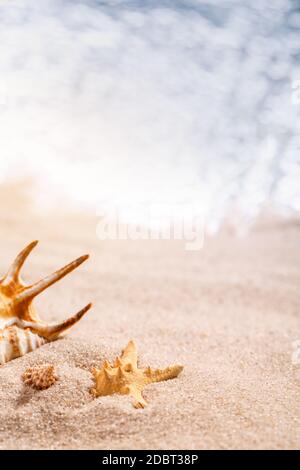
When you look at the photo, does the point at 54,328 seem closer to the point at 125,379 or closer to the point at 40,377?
the point at 40,377

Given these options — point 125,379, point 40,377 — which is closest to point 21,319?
point 40,377

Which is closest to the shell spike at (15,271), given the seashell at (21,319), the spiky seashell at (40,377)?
the seashell at (21,319)

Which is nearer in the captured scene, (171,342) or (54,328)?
(54,328)

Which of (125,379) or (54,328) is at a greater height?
(54,328)

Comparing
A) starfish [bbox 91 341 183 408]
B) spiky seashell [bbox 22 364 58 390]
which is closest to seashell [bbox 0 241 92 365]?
spiky seashell [bbox 22 364 58 390]

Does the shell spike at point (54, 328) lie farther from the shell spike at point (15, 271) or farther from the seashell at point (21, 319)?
the shell spike at point (15, 271)

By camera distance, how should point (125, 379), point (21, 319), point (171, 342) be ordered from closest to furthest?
point (125, 379) → point (21, 319) → point (171, 342)

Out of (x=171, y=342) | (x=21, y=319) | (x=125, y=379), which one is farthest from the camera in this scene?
(x=171, y=342)
